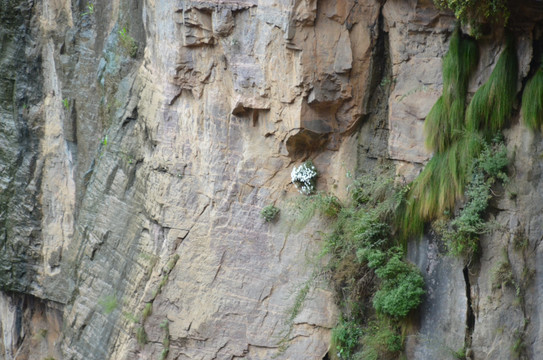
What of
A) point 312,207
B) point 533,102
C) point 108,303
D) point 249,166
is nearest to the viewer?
point 533,102

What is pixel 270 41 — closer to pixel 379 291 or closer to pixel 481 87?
pixel 481 87

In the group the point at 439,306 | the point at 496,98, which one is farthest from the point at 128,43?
the point at 439,306

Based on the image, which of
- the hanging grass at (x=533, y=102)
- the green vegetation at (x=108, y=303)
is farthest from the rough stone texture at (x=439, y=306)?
the green vegetation at (x=108, y=303)

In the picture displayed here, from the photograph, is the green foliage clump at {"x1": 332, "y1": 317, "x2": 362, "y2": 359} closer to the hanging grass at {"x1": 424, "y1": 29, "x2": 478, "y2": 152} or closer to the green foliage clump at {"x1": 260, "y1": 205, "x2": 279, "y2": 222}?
the green foliage clump at {"x1": 260, "y1": 205, "x2": 279, "y2": 222}

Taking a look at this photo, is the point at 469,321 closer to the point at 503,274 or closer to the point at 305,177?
the point at 503,274

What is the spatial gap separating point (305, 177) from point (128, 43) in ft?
11.5

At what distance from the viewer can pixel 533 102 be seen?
257 inches

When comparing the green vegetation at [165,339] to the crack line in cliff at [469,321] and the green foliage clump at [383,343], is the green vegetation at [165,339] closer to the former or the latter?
the green foliage clump at [383,343]

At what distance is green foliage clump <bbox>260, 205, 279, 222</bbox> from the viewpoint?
8586mm

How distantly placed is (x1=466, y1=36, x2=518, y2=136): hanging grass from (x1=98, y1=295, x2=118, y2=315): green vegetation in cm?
536

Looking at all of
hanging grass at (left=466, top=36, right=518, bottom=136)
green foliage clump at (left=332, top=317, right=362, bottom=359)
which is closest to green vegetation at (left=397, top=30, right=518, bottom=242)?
hanging grass at (left=466, top=36, right=518, bottom=136)

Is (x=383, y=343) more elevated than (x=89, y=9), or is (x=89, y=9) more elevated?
(x=89, y=9)

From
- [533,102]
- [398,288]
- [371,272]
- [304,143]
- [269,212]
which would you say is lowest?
[398,288]

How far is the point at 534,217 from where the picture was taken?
661cm
